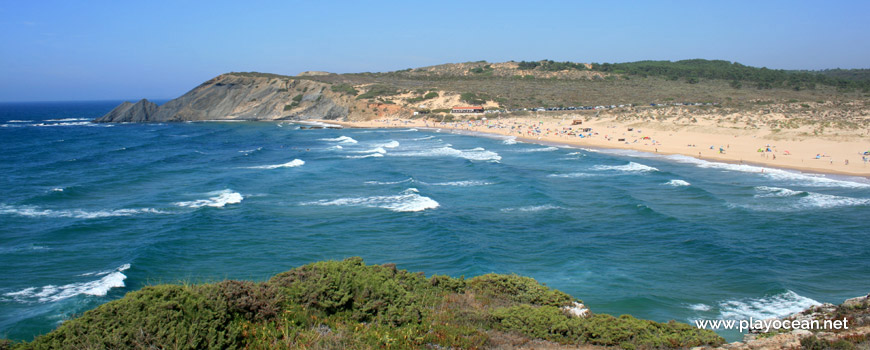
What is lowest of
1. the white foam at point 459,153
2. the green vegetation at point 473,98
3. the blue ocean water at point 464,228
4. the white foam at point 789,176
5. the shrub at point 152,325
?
the blue ocean water at point 464,228

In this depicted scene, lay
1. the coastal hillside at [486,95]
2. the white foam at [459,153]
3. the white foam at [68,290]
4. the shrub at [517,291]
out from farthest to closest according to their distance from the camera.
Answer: the coastal hillside at [486,95] → the white foam at [459,153] → the white foam at [68,290] → the shrub at [517,291]

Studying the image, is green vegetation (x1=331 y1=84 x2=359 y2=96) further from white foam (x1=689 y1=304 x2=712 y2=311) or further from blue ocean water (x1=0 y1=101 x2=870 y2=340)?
white foam (x1=689 y1=304 x2=712 y2=311)

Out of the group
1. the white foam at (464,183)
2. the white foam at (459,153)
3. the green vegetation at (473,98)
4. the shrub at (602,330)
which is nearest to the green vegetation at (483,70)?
the green vegetation at (473,98)

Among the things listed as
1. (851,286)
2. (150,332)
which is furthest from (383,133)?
(150,332)

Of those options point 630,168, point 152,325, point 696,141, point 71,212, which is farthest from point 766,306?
point 696,141

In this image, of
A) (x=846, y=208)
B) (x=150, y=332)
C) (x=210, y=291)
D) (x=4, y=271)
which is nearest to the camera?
(x=150, y=332)

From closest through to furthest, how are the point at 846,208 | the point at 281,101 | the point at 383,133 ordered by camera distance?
the point at 846,208 → the point at 383,133 → the point at 281,101

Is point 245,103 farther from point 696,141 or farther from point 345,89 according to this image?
point 696,141

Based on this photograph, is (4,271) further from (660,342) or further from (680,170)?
(680,170)

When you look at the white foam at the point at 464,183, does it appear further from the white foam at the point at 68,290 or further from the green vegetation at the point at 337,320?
the green vegetation at the point at 337,320
